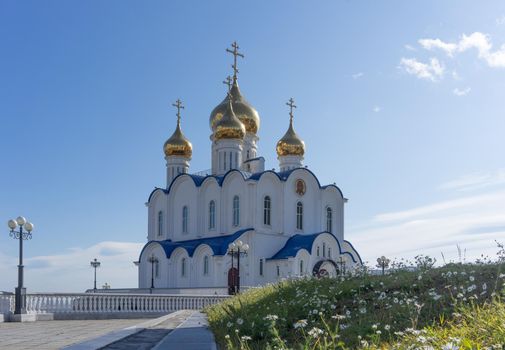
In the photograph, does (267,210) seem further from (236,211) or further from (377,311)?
(377,311)

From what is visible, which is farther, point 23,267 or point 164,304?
point 164,304

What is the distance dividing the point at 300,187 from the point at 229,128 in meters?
6.83

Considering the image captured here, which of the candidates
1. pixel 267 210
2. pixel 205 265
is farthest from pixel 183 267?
pixel 267 210

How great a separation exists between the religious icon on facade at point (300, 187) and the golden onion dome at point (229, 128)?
18.5ft

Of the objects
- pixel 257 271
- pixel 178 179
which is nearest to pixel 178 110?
pixel 178 179

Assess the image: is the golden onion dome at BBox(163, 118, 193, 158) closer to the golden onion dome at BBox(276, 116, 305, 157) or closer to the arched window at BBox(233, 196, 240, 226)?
the golden onion dome at BBox(276, 116, 305, 157)

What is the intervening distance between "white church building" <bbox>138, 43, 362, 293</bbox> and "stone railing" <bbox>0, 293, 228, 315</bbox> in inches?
460

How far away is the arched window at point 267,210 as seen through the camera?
3975 cm

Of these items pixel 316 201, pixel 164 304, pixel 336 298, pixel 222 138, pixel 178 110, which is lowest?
pixel 164 304

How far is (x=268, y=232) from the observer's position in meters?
39.2

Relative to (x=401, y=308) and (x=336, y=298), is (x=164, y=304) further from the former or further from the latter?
(x=401, y=308)

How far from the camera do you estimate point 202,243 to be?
3919 centimetres

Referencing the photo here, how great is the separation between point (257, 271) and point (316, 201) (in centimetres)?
759

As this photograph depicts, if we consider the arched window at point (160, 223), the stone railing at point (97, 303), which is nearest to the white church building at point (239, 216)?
the arched window at point (160, 223)
